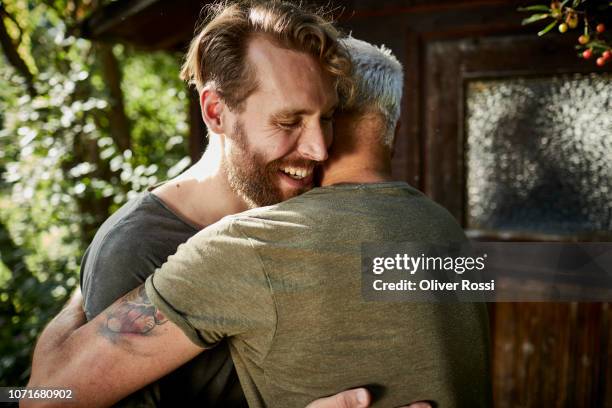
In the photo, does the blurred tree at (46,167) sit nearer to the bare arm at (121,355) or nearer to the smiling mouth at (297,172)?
the smiling mouth at (297,172)

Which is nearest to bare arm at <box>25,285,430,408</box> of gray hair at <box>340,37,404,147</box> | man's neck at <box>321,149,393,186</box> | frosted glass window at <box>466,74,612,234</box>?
man's neck at <box>321,149,393,186</box>

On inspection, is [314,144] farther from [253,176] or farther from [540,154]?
[540,154]

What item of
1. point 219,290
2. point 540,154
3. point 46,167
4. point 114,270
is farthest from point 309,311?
point 46,167

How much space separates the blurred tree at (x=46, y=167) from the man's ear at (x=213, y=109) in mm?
2042

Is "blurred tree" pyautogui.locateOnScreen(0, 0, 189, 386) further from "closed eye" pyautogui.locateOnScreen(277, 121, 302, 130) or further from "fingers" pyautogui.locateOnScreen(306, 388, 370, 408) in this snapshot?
"fingers" pyautogui.locateOnScreen(306, 388, 370, 408)

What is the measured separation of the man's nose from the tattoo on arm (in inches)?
26.3

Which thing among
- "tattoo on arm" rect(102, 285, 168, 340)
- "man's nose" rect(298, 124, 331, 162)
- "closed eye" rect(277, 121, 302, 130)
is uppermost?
"closed eye" rect(277, 121, 302, 130)

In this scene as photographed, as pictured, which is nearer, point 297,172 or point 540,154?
point 297,172

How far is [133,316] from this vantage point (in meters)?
1.55

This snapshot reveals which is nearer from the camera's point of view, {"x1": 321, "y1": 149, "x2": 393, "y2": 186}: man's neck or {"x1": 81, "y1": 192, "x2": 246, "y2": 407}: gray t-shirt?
{"x1": 321, "y1": 149, "x2": 393, "y2": 186}: man's neck

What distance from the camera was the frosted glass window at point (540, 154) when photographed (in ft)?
11.0

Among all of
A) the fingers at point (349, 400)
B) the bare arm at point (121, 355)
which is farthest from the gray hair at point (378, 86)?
the bare arm at point (121, 355)

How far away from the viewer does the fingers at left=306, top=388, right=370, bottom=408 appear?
147 cm

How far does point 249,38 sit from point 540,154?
2169 millimetres
